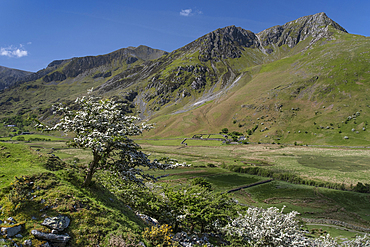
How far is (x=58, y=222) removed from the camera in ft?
28.1

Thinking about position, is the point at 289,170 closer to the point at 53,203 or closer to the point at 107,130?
the point at 107,130

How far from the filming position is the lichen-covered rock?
827 cm

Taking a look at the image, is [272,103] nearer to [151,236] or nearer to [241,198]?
[241,198]

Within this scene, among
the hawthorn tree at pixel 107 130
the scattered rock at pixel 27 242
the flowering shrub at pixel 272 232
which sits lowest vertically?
the flowering shrub at pixel 272 232

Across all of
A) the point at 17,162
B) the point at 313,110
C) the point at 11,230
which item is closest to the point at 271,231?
the point at 11,230

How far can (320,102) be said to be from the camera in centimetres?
15862

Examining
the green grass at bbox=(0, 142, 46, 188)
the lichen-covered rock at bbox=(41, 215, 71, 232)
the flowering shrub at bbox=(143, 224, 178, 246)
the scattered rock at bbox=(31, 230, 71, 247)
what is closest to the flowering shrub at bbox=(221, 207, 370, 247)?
the flowering shrub at bbox=(143, 224, 178, 246)

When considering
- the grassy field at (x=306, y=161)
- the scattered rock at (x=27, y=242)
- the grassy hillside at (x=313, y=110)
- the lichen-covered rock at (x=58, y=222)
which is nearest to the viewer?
the scattered rock at (x=27, y=242)

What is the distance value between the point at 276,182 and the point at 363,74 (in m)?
174

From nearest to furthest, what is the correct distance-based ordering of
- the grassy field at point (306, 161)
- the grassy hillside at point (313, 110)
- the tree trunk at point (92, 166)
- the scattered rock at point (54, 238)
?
the scattered rock at point (54, 238), the tree trunk at point (92, 166), the grassy field at point (306, 161), the grassy hillside at point (313, 110)

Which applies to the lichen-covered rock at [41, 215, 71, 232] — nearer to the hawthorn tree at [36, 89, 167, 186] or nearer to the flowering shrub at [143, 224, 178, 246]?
the hawthorn tree at [36, 89, 167, 186]

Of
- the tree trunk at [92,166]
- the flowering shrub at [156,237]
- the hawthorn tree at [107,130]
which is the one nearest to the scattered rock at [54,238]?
the hawthorn tree at [107,130]

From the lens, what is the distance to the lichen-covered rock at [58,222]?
8.27 m

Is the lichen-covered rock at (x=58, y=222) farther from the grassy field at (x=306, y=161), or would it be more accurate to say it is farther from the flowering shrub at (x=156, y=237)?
the grassy field at (x=306, y=161)
